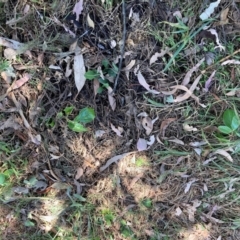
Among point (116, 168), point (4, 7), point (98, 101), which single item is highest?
point (4, 7)

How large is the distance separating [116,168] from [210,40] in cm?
73

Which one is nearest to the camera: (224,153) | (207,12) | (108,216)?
(207,12)

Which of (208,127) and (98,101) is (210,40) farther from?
(98,101)

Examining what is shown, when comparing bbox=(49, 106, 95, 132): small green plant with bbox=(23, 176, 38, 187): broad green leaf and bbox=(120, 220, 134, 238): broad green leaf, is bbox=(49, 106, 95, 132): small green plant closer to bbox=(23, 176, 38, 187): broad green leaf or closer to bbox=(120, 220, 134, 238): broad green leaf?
bbox=(23, 176, 38, 187): broad green leaf

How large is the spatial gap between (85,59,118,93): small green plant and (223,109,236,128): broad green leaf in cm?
53

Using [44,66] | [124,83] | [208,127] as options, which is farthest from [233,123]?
Result: [44,66]

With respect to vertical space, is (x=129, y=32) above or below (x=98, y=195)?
above

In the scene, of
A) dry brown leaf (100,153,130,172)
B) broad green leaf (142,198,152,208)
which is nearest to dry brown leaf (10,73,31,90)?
dry brown leaf (100,153,130,172)

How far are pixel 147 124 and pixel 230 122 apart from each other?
0.37 m

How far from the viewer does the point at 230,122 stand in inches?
63.3

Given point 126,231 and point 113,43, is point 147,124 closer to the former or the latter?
point 113,43

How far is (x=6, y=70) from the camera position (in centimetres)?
162

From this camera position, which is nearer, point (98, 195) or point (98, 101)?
point (98, 101)

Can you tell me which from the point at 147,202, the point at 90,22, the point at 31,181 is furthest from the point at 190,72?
the point at 31,181
